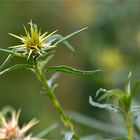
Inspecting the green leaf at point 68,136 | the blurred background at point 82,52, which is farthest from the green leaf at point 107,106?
the blurred background at point 82,52

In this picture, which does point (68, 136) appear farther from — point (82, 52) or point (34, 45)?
point (82, 52)

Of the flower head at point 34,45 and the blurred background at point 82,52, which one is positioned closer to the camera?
the flower head at point 34,45

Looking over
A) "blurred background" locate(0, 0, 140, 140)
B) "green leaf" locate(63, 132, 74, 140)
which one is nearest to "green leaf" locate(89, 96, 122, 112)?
"green leaf" locate(63, 132, 74, 140)

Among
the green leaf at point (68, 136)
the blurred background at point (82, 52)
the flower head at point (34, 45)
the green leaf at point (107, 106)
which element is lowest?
the blurred background at point (82, 52)

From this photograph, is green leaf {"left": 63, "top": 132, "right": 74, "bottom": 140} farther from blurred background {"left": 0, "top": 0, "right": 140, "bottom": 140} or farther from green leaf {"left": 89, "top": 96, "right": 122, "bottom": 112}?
blurred background {"left": 0, "top": 0, "right": 140, "bottom": 140}

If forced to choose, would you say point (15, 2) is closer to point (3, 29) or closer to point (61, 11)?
point (3, 29)

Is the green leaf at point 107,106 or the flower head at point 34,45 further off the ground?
the flower head at point 34,45

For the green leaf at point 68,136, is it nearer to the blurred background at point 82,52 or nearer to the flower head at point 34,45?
the flower head at point 34,45

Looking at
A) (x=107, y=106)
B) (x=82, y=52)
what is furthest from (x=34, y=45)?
(x=82, y=52)
